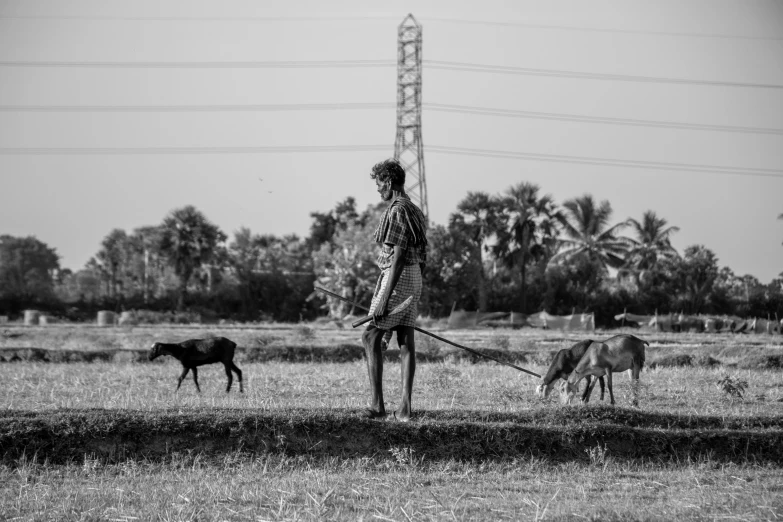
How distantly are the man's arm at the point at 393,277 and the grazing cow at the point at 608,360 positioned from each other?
4.47 m

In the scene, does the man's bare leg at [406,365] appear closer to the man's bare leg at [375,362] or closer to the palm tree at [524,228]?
the man's bare leg at [375,362]

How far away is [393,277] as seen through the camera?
8672mm

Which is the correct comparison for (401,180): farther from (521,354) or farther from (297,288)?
(297,288)

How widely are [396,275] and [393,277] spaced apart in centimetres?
4

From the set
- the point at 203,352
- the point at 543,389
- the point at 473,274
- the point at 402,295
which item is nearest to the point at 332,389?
the point at 203,352

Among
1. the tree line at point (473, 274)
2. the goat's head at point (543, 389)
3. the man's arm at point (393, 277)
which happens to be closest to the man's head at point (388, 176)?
the man's arm at point (393, 277)

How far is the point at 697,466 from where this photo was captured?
29.0 feet

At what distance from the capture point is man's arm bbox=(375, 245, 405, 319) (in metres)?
8.67

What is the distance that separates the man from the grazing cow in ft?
13.1

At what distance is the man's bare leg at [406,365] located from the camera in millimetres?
8883

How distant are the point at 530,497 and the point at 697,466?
2.65 meters

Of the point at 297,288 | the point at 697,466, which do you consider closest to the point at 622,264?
the point at 297,288

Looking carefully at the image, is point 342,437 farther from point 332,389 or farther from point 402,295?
point 332,389

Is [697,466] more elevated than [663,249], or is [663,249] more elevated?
[663,249]
